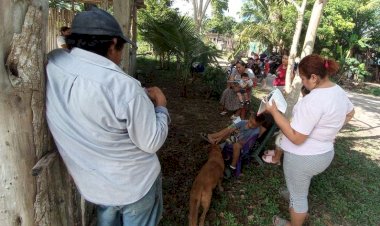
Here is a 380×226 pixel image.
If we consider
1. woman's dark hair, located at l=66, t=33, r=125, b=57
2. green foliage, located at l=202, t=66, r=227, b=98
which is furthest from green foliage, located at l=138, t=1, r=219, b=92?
woman's dark hair, located at l=66, t=33, r=125, b=57

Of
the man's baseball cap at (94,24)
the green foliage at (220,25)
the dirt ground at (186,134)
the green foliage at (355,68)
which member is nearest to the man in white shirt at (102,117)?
the man's baseball cap at (94,24)

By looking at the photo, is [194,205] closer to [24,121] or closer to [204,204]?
[204,204]

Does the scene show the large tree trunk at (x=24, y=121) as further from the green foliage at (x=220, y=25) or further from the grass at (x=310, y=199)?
the green foliage at (x=220, y=25)

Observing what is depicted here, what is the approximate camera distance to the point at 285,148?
2.72 metres

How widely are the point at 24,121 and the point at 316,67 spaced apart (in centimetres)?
204

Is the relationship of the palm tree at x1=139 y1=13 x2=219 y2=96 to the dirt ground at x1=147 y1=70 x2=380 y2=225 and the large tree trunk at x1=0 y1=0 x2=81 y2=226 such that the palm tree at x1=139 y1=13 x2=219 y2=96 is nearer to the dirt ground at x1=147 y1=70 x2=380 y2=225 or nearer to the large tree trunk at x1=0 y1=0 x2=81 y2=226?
the dirt ground at x1=147 y1=70 x2=380 y2=225

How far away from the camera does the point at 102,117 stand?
1.43 metres

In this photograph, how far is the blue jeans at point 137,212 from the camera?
1.74 metres

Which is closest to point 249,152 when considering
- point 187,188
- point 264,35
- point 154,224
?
point 187,188

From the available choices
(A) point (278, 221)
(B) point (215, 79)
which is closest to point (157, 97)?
(A) point (278, 221)

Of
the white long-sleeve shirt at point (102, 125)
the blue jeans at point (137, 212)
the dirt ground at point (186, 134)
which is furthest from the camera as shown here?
the dirt ground at point (186, 134)

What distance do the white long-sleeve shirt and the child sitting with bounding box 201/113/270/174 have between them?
9.29 ft

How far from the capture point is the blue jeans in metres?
1.74

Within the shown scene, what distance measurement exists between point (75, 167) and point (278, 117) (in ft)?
5.19
